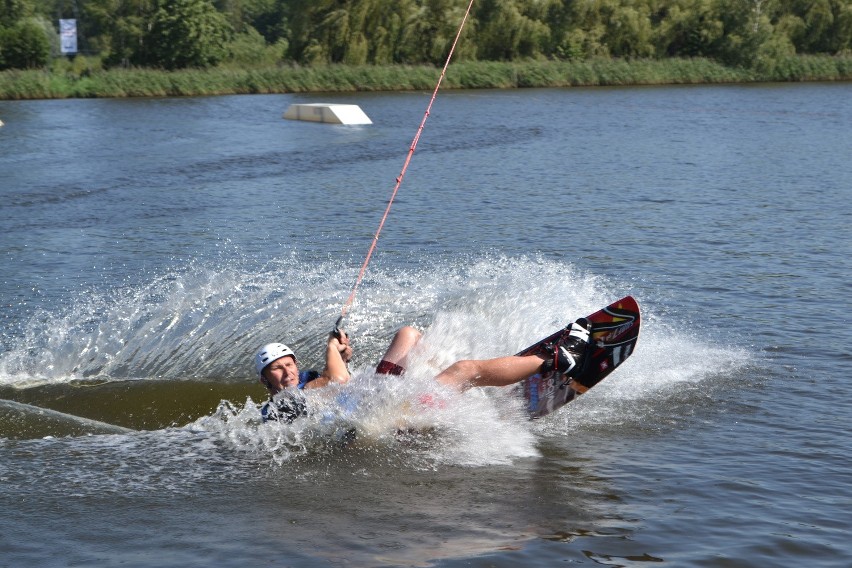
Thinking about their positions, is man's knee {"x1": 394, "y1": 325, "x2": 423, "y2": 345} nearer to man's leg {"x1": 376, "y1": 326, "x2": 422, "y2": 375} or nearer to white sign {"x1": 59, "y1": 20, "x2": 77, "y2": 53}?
man's leg {"x1": 376, "y1": 326, "x2": 422, "y2": 375}

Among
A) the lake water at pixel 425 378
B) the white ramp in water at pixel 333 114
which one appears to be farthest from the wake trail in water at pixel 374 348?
the white ramp in water at pixel 333 114

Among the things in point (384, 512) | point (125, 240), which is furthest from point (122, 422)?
point (125, 240)

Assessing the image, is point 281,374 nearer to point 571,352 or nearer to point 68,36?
point 571,352

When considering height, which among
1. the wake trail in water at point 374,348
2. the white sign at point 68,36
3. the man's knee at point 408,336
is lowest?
the white sign at point 68,36

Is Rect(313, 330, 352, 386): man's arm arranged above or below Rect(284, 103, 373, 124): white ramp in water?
above

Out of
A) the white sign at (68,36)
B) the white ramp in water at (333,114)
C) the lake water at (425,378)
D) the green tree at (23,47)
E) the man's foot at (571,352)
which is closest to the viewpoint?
the lake water at (425,378)

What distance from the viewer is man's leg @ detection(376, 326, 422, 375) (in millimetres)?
7773

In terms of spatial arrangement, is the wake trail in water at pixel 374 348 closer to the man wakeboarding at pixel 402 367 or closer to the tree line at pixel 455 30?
the man wakeboarding at pixel 402 367

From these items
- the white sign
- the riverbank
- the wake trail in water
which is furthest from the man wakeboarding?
the white sign

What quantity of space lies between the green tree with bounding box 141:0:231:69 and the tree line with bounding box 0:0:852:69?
0.18 ft

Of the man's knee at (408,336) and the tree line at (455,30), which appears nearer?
the man's knee at (408,336)

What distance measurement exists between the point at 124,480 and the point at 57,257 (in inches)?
333

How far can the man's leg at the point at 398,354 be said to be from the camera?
25.5 feet

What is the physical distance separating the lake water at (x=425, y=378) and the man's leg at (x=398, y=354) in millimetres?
115
